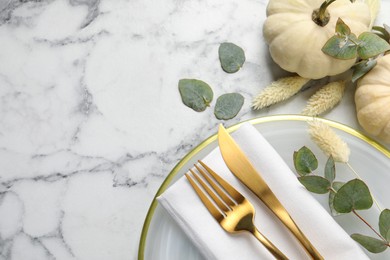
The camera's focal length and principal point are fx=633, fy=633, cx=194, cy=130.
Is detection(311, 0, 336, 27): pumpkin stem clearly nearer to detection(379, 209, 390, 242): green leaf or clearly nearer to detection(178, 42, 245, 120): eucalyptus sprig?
detection(178, 42, 245, 120): eucalyptus sprig

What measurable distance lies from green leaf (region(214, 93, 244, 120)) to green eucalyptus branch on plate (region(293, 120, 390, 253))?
12 centimetres

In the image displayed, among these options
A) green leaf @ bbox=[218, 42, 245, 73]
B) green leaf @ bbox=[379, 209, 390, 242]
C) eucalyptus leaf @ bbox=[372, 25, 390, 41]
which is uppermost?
eucalyptus leaf @ bbox=[372, 25, 390, 41]

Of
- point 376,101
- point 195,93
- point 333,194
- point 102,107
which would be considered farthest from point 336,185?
point 102,107

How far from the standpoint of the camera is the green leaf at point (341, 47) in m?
0.78

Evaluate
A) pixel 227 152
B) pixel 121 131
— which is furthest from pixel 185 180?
pixel 121 131

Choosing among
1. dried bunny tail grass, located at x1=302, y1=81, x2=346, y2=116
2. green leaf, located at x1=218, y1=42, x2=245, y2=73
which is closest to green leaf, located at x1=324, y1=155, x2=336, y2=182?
dried bunny tail grass, located at x1=302, y1=81, x2=346, y2=116

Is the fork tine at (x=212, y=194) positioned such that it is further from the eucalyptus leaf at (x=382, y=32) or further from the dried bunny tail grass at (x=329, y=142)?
the eucalyptus leaf at (x=382, y=32)

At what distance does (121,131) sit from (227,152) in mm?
188

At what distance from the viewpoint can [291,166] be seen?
78cm

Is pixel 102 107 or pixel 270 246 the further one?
pixel 102 107

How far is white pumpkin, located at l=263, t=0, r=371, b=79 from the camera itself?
2.62ft

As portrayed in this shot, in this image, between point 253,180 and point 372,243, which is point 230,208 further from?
point 372,243

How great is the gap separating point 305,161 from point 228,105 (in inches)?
6.2

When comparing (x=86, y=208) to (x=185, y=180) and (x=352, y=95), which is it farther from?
(x=352, y=95)
